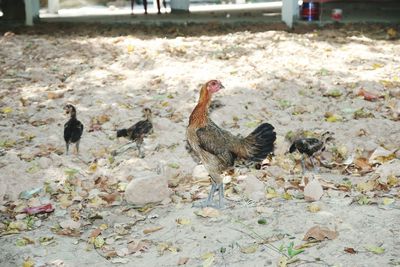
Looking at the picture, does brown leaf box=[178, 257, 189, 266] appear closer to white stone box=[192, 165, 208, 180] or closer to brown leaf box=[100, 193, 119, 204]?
brown leaf box=[100, 193, 119, 204]

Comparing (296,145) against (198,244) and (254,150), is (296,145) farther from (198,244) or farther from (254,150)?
(198,244)

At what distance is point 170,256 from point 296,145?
7.08 ft

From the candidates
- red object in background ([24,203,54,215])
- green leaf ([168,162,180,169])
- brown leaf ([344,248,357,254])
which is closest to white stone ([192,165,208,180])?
green leaf ([168,162,180,169])

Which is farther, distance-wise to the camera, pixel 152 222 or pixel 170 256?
pixel 152 222

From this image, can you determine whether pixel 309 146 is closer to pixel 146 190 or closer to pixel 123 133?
pixel 146 190

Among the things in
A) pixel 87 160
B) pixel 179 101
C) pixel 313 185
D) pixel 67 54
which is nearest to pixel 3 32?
pixel 67 54

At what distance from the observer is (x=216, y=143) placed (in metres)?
5.55

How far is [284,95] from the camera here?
860cm

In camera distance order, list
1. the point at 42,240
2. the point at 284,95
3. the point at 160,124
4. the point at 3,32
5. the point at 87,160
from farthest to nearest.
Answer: the point at 3,32 < the point at 284,95 < the point at 160,124 < the point at 87,160 < the point at 42,240

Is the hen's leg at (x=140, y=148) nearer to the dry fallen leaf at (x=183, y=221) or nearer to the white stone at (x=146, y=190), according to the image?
the white stone at (x=146, y=190)

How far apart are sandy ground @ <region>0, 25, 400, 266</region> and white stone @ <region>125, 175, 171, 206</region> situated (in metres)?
0.09

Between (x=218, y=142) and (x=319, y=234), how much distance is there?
139 cm

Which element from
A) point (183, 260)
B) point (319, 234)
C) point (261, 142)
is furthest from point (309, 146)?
point (183, 260)

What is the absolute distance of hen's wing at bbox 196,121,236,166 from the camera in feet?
18.1
